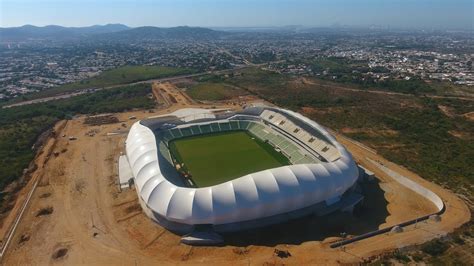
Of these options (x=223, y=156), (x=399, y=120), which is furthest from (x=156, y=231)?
(x=399, y=120)

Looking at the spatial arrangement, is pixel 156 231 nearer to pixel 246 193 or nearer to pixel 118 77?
pixel 246 193

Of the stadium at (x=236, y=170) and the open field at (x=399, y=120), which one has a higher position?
the stadium at (x=236, y=170)

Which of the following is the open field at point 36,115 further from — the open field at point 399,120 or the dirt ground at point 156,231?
the open field at point 399,120

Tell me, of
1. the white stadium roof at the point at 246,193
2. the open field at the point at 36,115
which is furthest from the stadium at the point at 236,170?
the open field at the point at 36,115

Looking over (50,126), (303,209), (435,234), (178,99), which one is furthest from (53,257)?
(178,99)

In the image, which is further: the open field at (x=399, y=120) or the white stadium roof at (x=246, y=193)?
the open field at (x=399, y=120)

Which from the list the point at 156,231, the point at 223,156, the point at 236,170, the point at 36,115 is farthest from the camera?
the point at 36,115
